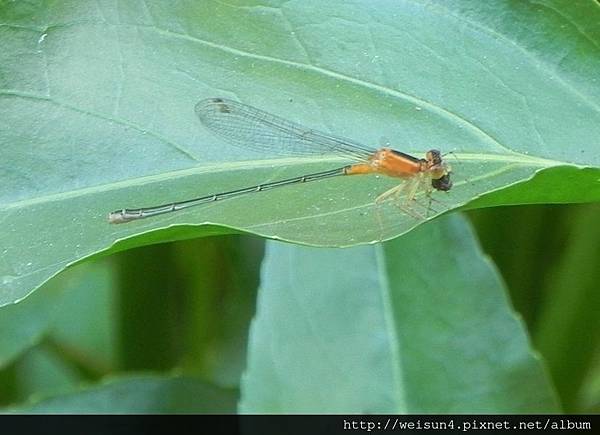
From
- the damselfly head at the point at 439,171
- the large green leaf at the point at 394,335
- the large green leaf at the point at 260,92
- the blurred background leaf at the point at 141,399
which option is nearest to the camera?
the large green leaf at the point at 260,92

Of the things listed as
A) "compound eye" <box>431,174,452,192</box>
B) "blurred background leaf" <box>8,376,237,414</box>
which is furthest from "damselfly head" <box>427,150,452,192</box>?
"blurred background leaf" <box>8,376,237,414</box>

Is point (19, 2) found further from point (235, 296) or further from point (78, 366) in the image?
point (78, 366)

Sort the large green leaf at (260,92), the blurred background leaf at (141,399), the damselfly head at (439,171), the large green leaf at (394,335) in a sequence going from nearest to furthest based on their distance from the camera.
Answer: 1. the large green leaf at (260,92)
2. the damselfly head at (439,171)
3. the large green leaf at (394,335)
4. the blurred background leaf at (141,399)

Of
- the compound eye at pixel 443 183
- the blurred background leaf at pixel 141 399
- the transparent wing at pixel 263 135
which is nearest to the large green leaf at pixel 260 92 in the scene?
the transparent wing at pixel 263 135

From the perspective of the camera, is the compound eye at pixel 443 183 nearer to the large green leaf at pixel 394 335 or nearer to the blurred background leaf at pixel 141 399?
the large green leaf at pixel 394 335

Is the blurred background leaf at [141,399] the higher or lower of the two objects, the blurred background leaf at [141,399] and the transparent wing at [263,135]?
the lower

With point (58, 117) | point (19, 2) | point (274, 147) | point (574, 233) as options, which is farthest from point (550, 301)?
point (19, 2)

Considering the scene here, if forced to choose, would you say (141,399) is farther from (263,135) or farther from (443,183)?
(443,183)
